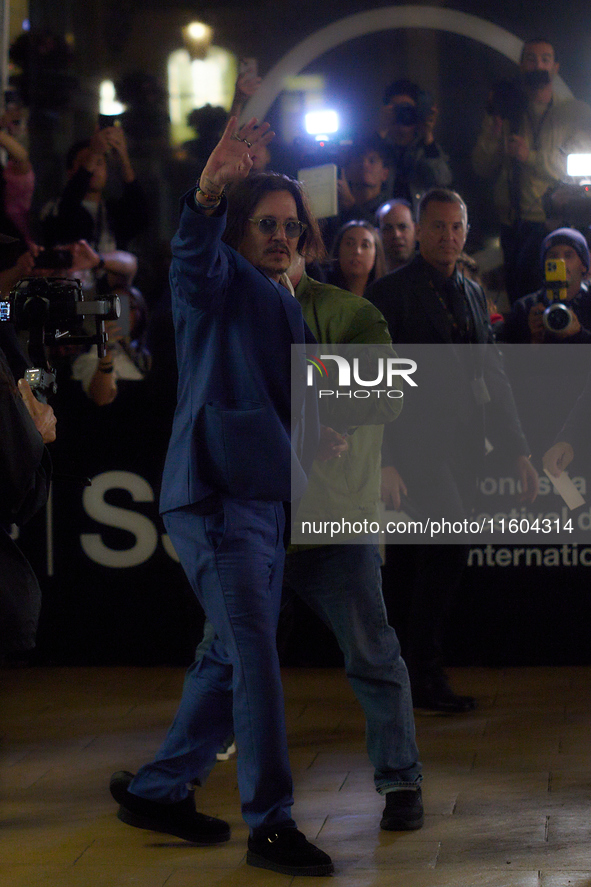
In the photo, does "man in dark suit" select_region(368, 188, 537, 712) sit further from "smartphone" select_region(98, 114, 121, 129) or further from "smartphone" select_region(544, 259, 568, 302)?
"smartphone" select_region(98, 114, 121, 129)

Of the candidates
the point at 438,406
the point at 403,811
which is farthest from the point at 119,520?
the point at 403,811

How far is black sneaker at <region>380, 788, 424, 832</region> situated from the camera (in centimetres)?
340

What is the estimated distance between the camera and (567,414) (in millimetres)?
5328

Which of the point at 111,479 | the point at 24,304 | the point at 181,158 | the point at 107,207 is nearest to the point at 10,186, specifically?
the point at 107,207

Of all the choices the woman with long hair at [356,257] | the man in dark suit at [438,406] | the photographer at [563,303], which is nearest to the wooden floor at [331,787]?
the man in dark suit at [438,406]

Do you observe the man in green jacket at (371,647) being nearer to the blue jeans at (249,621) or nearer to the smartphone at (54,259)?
the blue jeans at (249,621)

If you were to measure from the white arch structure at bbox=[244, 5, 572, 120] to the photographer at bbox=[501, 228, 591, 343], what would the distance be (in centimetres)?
76

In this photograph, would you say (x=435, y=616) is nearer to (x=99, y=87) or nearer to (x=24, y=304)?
(x=24, y=304)

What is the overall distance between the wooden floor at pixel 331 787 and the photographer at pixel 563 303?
4.95 ft

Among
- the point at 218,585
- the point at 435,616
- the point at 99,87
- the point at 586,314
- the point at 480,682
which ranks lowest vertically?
the point at 480,682

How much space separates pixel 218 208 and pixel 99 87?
11.4 ft

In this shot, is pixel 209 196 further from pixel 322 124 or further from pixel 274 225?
pixel 322 124

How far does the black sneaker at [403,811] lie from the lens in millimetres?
3402

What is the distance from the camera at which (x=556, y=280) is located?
533 centimetres
